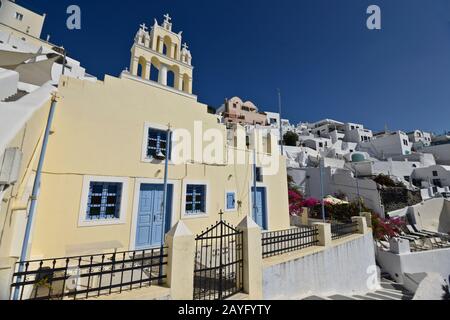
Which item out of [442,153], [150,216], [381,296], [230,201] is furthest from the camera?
[442,153]

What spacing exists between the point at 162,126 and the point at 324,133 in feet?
178

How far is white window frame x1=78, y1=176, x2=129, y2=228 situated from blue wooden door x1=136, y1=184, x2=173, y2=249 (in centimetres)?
61

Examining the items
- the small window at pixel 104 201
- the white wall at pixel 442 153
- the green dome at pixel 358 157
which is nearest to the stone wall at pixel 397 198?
the green dome at pixel 358 157

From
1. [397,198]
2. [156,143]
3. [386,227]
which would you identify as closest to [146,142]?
[156,143]

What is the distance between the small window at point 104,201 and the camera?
719cm

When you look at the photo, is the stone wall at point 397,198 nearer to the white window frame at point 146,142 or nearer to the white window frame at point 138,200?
the white window frame at point 138,200

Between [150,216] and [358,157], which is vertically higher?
[358,157]

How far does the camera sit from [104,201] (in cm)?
745

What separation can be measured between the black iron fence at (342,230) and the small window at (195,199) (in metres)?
5.69

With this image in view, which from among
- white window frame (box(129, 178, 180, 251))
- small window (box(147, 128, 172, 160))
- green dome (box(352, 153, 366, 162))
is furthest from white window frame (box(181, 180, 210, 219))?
green dome (box(352, 153, 366, 162))

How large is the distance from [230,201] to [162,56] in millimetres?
7584

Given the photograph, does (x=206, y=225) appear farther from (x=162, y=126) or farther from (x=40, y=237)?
(x=40, y=237)

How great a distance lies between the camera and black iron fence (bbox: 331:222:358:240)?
9.26 m

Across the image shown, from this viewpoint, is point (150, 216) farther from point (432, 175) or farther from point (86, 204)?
point (432, 175)
